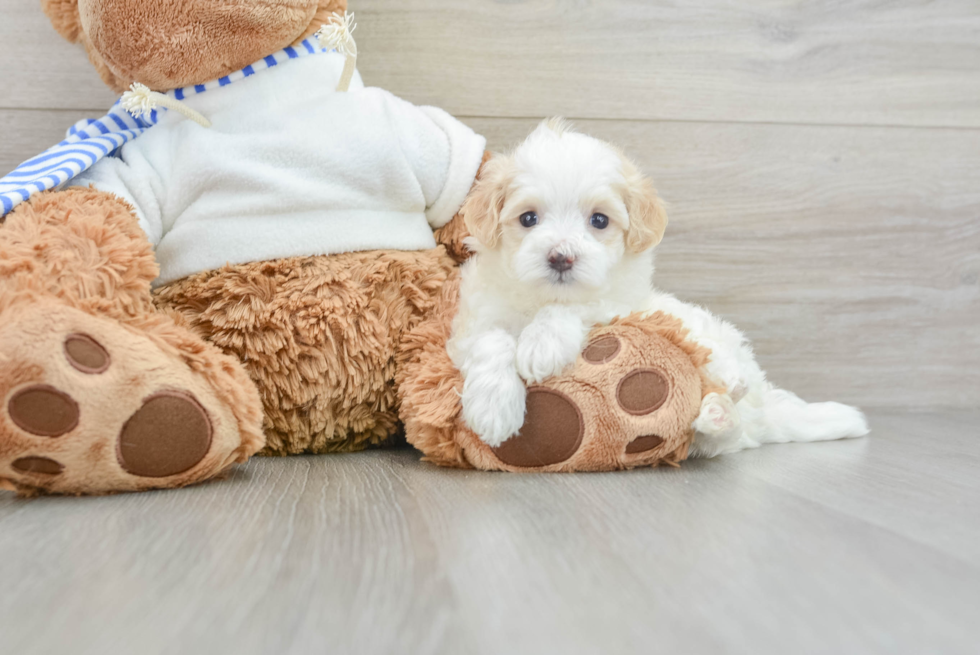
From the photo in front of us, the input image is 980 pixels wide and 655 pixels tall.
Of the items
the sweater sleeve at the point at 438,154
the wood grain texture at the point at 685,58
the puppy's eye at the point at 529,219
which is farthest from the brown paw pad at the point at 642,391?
the wood grain texture at the point at 685,58

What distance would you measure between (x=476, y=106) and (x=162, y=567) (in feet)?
Result: 3.81

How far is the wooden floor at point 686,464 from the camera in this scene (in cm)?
56

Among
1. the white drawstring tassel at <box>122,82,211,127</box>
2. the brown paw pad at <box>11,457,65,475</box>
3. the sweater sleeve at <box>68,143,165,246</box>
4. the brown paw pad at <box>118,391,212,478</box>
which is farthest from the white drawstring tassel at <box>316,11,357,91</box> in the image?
the brown paw pad at <box>11,457,65,475</box>

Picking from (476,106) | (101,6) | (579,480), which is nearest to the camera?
(579,480)

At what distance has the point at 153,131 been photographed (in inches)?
49.6

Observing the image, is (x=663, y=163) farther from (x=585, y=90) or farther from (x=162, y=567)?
(x=162, y=567)

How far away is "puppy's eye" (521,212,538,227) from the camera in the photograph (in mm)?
1138

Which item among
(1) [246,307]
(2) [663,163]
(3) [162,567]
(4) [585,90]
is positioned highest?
(4) [585,90]

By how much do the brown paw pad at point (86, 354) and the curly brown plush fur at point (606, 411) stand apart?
0.43 m

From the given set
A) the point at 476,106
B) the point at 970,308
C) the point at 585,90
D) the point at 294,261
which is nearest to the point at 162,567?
the point at 294,261

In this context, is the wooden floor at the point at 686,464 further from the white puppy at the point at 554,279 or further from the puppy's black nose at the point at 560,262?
the puppy's black nose at the point at 560,262

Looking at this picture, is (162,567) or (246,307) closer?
(162,567)

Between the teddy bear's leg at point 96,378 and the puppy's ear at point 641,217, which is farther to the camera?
the puppy's ear at point 641,217

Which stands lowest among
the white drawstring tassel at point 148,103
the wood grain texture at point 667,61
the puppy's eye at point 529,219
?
the puppy's eye at point 529,219
